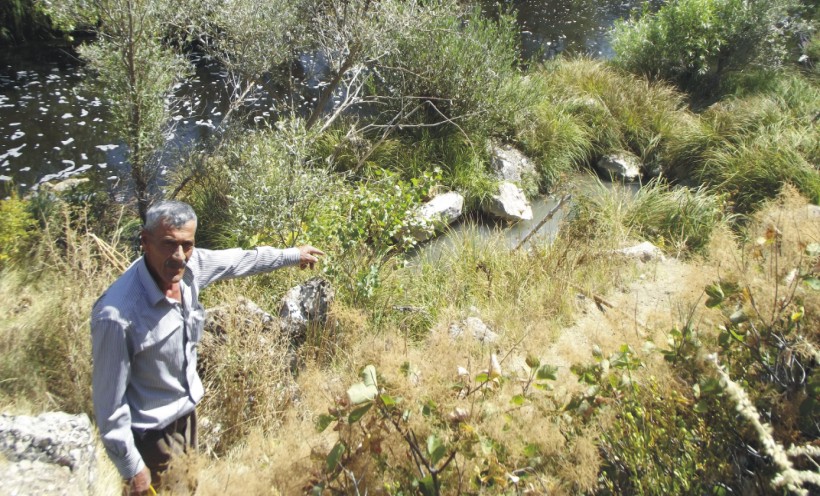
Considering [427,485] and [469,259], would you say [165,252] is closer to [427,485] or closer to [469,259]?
[427,485]

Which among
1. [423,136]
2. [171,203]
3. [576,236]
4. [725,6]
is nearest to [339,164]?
[423,136]

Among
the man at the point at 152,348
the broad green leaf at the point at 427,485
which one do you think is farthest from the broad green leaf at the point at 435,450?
the man at the point at 152,348

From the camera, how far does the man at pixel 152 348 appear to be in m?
2.08

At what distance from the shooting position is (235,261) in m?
2.70

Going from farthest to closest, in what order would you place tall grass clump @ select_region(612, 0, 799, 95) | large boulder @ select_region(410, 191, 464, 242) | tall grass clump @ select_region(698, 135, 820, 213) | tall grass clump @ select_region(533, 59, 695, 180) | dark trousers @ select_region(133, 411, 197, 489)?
tall grass clump @ select_region(612, 0, 799, 95), tall grass clump @ select_region(533, 59, 695, 180), large boulder @ select_region(410, 191, 464, 242), tall grass clump @ select_region(698, 135, 820, 213), dark trousers @ select_region(133, 411, 197, 489)

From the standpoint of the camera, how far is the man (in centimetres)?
208

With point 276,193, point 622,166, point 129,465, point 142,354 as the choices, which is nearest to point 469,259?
point 276,193

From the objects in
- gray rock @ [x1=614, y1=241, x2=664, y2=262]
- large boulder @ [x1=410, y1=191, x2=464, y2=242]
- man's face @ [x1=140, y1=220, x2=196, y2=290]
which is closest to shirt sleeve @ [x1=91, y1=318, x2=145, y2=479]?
man's face @ [x1=140, y1=220, x2=196, y2=290]

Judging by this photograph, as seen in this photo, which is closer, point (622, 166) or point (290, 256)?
point (290, 256)

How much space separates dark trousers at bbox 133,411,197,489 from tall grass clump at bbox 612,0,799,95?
945 centimetres

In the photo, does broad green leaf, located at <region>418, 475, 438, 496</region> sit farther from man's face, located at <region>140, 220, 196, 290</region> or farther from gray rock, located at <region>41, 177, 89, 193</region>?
gray rock, located at <region>41, 177, 89, 193</region>

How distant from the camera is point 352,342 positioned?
4055 mm

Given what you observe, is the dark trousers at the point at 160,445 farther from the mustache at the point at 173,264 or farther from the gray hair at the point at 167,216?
the gray hair at the point at 167,216

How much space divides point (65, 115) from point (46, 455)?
8.35m
